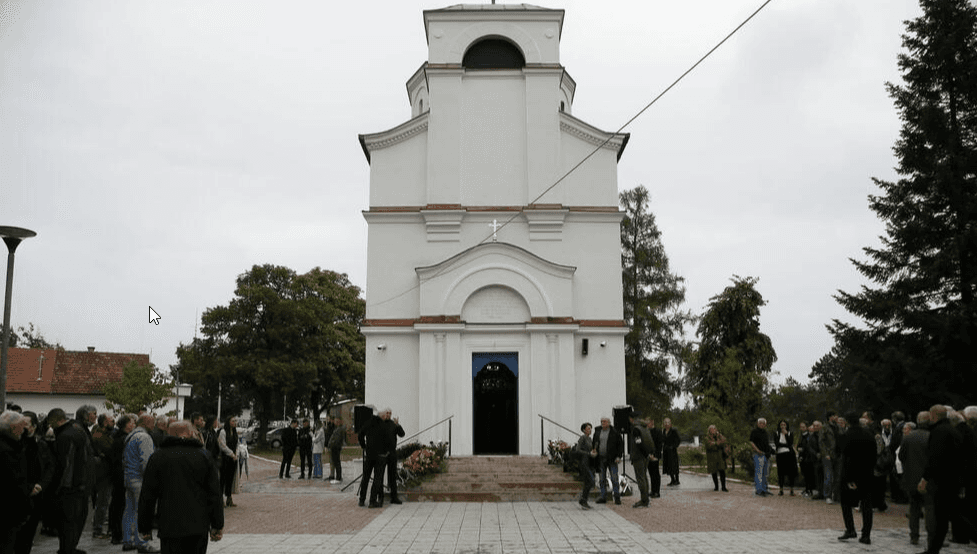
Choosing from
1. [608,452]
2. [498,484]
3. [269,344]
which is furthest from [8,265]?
[269,344]

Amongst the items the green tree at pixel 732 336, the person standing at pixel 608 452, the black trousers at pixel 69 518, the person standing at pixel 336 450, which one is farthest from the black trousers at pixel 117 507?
the green tree at pixel 732 336

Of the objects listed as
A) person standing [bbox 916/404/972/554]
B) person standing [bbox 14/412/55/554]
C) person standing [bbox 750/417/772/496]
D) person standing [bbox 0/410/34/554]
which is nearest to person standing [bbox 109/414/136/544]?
person standing [bbox 14/412/55/554]

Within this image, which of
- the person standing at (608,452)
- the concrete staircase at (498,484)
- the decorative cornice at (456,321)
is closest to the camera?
the person standing at (608,452)

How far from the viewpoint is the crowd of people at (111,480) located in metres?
6.55

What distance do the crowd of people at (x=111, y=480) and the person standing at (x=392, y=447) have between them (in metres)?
3.12

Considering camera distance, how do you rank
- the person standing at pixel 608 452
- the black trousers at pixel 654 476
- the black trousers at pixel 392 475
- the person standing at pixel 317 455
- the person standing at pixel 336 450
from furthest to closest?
the person standing at pixel 317 455 < the person standing at pixel 336 450 < the black trousers at pixel 654 476 < the black trousers at pixel 392 475 < the person standing at pixel 608 452

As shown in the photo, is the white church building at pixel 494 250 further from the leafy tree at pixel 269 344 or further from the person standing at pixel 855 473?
the leafy tree at pixel 269 344

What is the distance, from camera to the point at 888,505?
49.3ft

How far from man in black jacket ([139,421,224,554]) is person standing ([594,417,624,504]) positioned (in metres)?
9.39

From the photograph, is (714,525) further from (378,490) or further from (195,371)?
(195,371)

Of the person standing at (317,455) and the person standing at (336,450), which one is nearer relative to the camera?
the person standing at (336,450)

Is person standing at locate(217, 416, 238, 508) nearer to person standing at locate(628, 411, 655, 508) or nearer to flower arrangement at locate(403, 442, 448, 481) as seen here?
flower arrangement at locate(403, 442, 448, 481)

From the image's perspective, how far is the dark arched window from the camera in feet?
78.5

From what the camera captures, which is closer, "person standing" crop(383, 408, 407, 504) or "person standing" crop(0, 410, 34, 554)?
"person standing" crop(0, 410, 34, 554)
